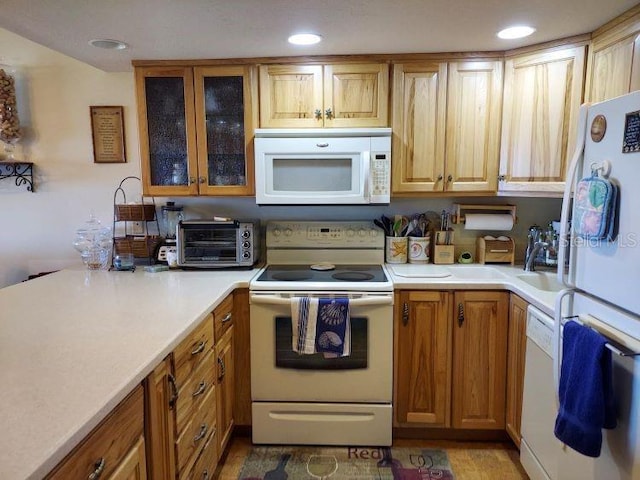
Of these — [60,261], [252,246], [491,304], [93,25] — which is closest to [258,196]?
[252,246]

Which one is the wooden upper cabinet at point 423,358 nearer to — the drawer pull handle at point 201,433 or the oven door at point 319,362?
the oven door at point 319,362

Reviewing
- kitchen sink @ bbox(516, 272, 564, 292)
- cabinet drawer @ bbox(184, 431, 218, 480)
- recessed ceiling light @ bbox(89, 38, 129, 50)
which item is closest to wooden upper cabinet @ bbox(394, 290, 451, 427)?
kitchen sink @ bbox(516, 272, 564, 292)

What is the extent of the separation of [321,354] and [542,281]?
1322 millimetres

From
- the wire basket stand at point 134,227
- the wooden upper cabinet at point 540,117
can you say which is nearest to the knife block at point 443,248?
the wooden upper cabinet at point 540,117

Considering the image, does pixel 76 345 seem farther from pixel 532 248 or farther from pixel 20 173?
pixel 532 248

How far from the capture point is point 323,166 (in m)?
2.39

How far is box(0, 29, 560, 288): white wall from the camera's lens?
8.95 feet

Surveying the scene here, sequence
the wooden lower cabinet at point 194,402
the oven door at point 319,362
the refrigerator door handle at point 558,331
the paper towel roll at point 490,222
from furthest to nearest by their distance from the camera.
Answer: the paper towel roll at point 490,222 < the oven door at point 319,362 < the refrigerator door handle at point 558,331 < the wooden lower cabinet at point 194,402

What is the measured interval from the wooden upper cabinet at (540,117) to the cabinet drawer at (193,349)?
5.80 feet

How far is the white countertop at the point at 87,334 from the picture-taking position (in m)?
0.88

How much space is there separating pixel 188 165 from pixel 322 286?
1080mm

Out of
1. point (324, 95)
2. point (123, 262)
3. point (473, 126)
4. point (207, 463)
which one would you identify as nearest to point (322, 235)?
point (324, 95)

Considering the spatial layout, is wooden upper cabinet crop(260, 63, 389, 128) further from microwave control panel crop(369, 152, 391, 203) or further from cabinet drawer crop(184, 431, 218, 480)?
cabinet drawer crop(184, 431, 218, 480)

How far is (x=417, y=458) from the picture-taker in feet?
7.25
